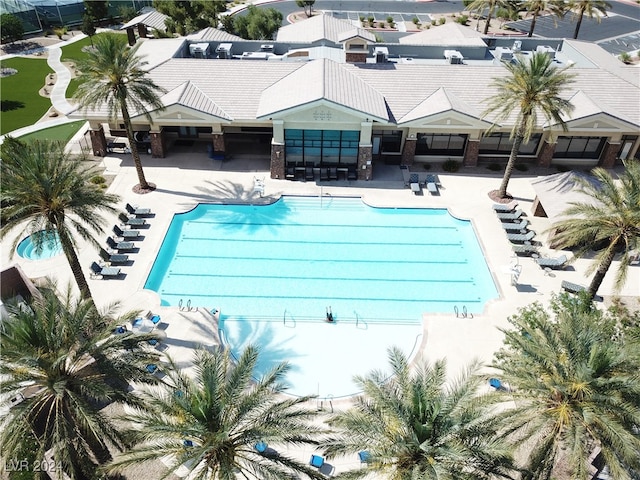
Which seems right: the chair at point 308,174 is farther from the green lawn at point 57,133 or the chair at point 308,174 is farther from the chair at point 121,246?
the green lawn at point 57,133

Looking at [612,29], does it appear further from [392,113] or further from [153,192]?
[153,192]

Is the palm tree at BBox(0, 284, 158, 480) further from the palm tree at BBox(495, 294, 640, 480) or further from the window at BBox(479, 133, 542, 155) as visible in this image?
the window at BBox(479, 133, 542, 155)

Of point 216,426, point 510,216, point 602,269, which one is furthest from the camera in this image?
point 510,216

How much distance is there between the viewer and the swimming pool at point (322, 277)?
23.4 meters

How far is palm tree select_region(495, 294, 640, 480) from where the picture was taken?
13617mm

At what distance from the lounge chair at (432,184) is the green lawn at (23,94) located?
105 ft

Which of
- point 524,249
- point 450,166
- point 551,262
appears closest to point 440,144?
point 450,166

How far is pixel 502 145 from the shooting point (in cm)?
3656

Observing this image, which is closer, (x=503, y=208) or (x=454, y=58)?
(x=503, y=208)

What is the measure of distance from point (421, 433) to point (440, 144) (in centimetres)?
Result: 2653

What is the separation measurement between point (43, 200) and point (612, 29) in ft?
254

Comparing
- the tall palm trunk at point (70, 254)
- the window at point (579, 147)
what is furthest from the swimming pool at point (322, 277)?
the window at point (579, 147)

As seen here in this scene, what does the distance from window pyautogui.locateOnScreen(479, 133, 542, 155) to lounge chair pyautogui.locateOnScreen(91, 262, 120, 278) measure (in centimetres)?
2604

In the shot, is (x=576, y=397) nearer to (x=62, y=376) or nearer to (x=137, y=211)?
(x=62, y=376)
